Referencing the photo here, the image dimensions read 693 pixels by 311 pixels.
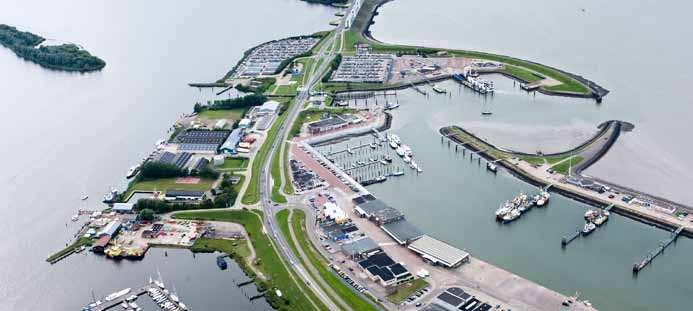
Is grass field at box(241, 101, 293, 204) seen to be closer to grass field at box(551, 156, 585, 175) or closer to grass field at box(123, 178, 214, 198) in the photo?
grass field at box(123, 178, 214, 198)

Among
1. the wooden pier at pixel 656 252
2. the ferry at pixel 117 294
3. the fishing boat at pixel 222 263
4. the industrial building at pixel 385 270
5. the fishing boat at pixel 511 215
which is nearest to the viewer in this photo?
the industrial building at pixel 385 270

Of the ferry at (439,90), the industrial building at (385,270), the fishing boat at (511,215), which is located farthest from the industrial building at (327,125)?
the industrial building at (385,270)

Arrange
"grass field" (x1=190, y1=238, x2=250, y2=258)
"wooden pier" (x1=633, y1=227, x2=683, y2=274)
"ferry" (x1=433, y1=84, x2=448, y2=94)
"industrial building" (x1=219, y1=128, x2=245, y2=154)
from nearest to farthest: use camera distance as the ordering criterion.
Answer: "wooden pier" (x1=633, y1=227, x2=683, y2=274) → "grass field" (x1=190, y1=238, x2=250, y2=258) → "industrial building" (x1=219, y1=128, x2=245, y2=154) → "ferry" (x1=433, y1=84, x2=448, y2=94)

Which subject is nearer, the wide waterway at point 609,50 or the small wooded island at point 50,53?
the wide waterway at point 609,50

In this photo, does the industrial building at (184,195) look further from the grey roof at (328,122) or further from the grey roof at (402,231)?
the grey roof at (328,122)

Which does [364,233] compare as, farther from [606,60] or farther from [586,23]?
[586,23]

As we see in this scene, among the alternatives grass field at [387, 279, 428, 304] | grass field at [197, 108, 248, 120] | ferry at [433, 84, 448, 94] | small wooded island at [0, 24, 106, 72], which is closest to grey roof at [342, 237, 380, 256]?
grass field at [387, 279, 428, 304]

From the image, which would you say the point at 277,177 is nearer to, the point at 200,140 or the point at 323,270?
the point at 200,140
